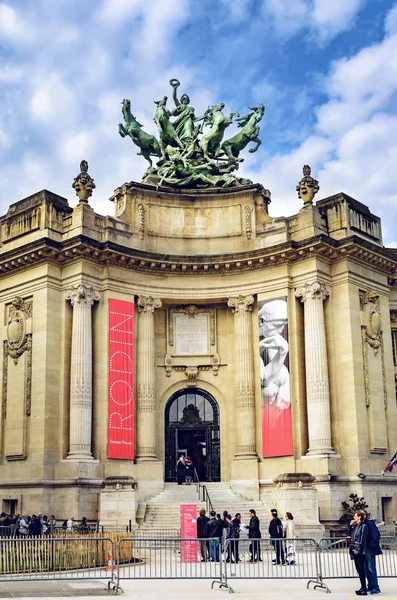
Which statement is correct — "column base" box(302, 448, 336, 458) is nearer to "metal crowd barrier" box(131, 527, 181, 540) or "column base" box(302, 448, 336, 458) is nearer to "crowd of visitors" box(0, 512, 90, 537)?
"metal crowd barrier" box(131, 527, 181, 540)

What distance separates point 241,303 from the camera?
39.1 meters

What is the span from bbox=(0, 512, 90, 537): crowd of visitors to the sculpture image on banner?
31.6 ft

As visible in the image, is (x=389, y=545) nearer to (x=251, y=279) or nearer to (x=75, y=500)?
(x=75, y=500)

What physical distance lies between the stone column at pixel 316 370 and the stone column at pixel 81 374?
9.87 meters

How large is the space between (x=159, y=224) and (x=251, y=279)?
222 inches

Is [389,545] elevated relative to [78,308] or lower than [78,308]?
lower

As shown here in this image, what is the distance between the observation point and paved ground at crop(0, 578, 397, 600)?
56.5ft

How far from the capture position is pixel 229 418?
38938 millimetres

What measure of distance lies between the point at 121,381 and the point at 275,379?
7.19m

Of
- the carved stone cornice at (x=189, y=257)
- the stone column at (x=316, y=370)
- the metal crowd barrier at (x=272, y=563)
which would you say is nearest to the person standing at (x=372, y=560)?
the metal crowd barrier at (x=272, y=563)

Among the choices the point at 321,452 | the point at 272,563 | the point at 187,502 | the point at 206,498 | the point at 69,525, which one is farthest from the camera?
the point at 206,498

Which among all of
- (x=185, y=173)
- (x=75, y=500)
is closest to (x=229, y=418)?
(x=75, y=500)

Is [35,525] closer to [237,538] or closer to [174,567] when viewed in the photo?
[174,567]

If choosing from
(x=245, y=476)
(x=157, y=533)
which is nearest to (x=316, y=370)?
(x=245, y=476)
